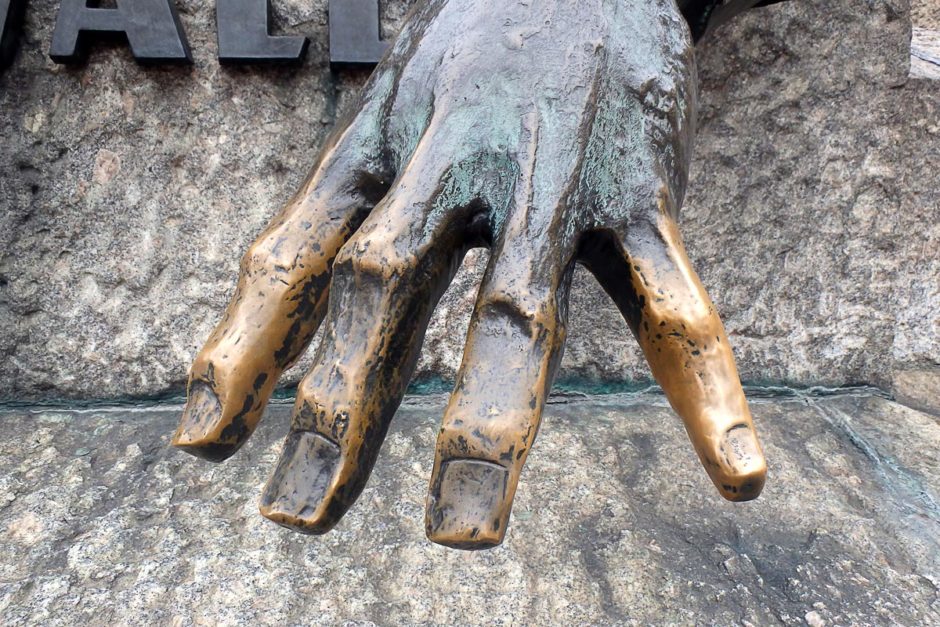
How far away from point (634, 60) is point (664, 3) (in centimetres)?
13

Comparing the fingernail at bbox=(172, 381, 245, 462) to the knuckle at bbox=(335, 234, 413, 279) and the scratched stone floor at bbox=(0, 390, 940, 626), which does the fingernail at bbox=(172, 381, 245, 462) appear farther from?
the scratched stone floor at bbox=(0, 390, 940, 626)

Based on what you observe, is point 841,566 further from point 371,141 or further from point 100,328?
point 100,328

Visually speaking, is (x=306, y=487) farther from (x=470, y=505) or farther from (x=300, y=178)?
(x=300, y=178)

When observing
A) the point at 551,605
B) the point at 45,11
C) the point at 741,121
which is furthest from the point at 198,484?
the point at 741,121

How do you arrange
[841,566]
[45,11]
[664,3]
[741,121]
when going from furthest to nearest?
1. [741,121]
2. [45,11]
3. [841,566]
4. [664,3]

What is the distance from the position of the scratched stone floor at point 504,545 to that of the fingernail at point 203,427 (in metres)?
0.35

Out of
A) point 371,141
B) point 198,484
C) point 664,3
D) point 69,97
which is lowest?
point 198,484

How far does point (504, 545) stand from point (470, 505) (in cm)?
47

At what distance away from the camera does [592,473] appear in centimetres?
109

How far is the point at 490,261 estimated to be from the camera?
56 centimetres

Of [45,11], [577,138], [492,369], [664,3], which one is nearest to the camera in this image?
[492,369]

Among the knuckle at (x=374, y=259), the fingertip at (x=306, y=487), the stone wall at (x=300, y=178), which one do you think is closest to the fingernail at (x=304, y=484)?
the fingertip at (x=306, y=487)

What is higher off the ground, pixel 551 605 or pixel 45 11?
pixel 45 11

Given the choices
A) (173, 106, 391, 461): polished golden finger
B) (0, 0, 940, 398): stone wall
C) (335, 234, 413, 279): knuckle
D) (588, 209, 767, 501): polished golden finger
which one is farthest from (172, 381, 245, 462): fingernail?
(0, 0, 940, 398): stone wall
